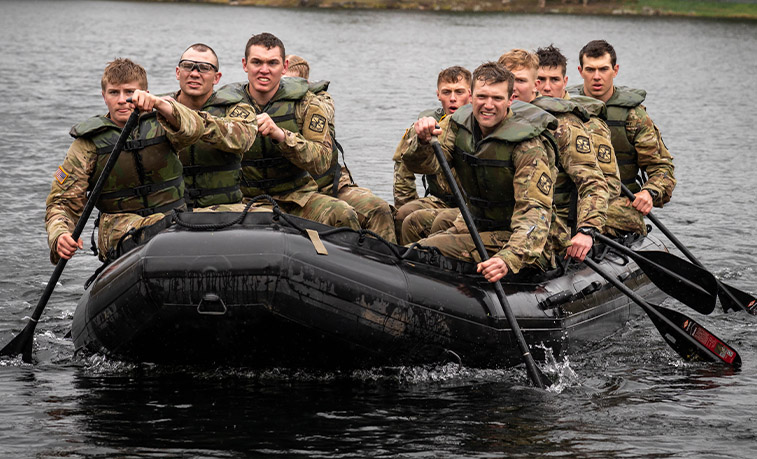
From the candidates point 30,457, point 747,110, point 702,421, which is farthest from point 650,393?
point 747,110

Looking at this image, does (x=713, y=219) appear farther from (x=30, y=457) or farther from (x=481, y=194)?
(x=30, y=457)

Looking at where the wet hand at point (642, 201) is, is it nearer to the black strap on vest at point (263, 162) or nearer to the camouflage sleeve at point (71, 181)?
the black strap on vest at point (263, 162)

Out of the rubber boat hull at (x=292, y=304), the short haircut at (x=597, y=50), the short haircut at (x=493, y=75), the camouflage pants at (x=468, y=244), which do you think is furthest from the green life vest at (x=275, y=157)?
the short haircut at (x=597, y=50)

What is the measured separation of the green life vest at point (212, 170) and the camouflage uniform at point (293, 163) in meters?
0.34

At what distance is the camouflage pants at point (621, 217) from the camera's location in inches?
291

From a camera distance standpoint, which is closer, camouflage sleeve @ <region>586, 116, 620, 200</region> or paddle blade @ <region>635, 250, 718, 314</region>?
camouflage sleeve @ <region>586, 116, 620, 200</region>

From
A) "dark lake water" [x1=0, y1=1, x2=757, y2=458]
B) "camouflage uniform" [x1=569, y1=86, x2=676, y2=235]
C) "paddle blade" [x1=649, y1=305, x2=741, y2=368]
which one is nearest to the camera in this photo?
"dark lake water" [x1=0, y1=1, x2=757, y2=458]

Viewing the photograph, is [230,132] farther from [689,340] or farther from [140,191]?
[689,340]

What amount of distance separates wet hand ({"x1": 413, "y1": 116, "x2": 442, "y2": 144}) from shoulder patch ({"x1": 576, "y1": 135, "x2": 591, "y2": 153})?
1.05m

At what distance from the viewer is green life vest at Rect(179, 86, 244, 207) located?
5.93 m

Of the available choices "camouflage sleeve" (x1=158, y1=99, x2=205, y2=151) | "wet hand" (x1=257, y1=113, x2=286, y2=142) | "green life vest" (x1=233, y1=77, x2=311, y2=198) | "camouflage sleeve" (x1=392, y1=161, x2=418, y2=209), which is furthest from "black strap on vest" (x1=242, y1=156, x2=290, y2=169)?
"camouflage sleeve" (x1=392, y1=161, x2=418, y2=209)

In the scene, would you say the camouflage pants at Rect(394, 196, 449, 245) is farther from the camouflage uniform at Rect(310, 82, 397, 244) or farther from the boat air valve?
the boat air valve

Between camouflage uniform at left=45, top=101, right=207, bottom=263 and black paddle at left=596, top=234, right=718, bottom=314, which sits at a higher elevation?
camouflage uniform at left=45, top=101, right=207, bottom=263

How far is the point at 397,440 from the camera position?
4.92 m
